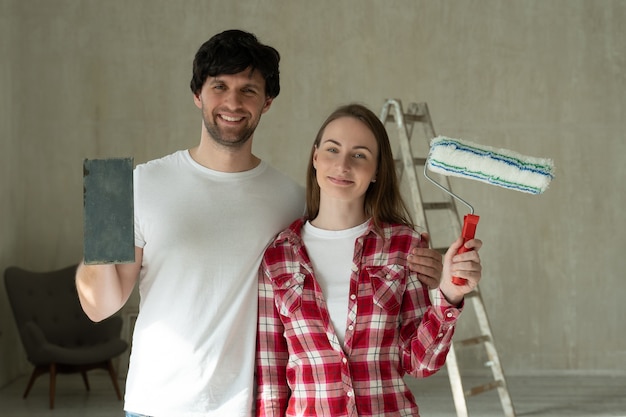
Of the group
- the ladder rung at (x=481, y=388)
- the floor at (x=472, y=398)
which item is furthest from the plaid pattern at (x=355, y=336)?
the floor at (x=472, y=398)

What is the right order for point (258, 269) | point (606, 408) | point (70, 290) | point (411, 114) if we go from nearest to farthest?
point (258, 269)
point (411, 114)
point (606, 408)
point (70, 290)

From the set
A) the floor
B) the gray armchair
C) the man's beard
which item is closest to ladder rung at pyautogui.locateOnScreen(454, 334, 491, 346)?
the floor


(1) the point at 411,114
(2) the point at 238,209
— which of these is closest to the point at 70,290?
(1) the point at 411,114

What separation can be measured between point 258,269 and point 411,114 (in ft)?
10.4

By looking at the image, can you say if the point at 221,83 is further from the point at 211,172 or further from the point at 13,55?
the point at 13,55

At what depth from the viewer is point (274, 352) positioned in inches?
80.4

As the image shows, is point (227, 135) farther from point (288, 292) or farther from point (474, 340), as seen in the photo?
point (474, 340)

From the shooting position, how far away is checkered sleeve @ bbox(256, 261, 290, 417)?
201cm

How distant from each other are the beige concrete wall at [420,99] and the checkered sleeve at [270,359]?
16.2 feet

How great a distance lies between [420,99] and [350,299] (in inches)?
203

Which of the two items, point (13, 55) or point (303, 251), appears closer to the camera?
point (303, 251)

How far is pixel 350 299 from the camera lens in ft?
6.43

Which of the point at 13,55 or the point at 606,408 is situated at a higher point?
the point at 13,55

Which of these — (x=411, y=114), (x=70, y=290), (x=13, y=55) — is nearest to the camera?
(x=411, y=114)
